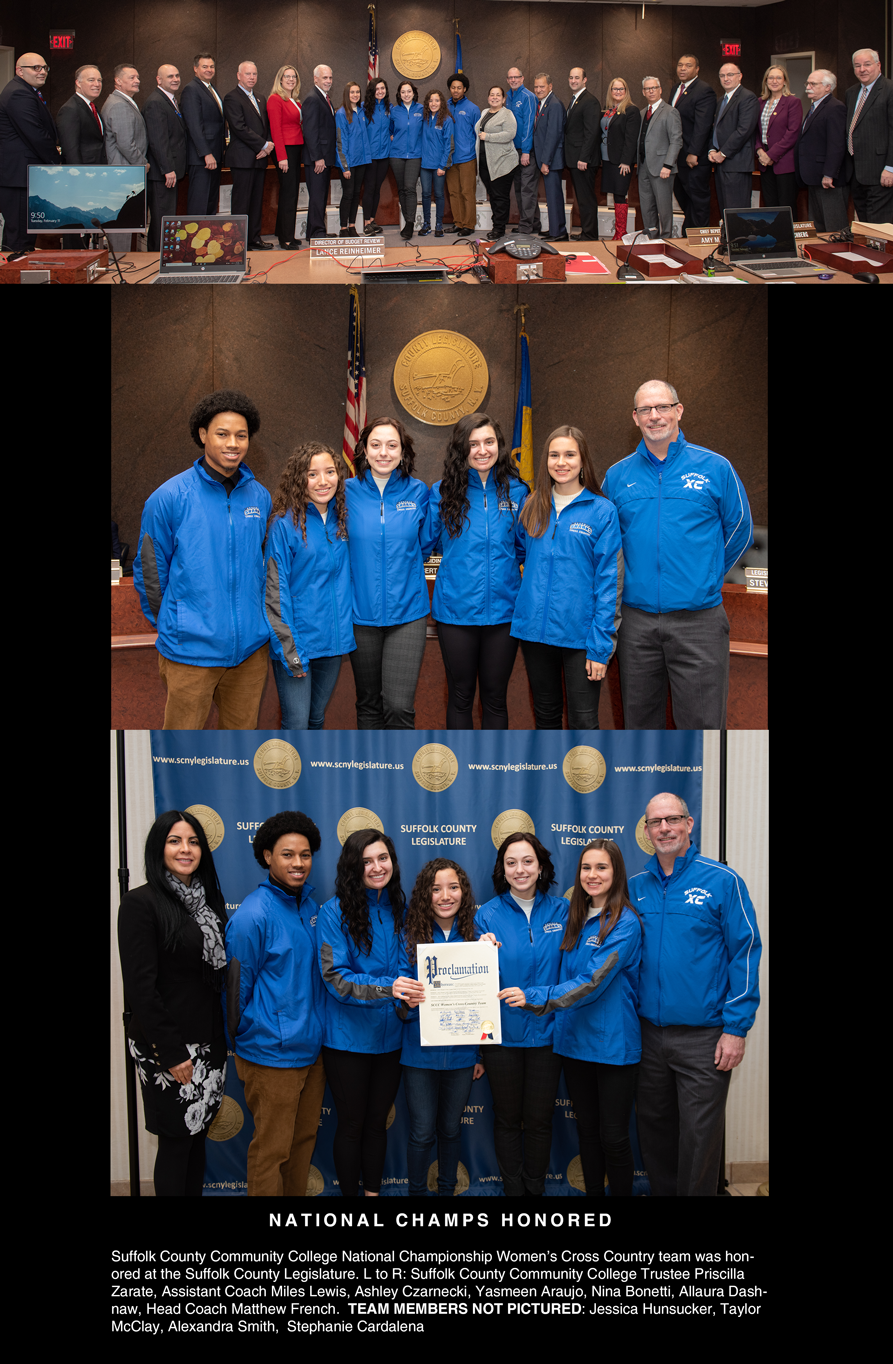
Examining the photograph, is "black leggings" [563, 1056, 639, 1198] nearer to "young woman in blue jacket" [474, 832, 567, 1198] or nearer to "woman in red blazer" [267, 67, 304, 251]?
"young woman in blue jacket" [474, 832, 567, 1198]

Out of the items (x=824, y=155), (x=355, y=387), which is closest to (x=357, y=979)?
(x=355, y=387)

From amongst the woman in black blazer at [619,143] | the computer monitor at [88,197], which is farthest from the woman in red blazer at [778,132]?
the computer monitor at [88,197]

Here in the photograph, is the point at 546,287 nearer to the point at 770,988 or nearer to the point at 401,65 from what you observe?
the point at 401,65

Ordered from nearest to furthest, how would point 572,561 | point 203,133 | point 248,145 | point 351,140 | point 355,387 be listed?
point 572,561 → point 355,387 → point 203,133 → point 248,145 → point 351,140

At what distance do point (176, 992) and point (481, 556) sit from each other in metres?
1.60

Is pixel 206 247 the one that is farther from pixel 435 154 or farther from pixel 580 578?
pixel 580 578

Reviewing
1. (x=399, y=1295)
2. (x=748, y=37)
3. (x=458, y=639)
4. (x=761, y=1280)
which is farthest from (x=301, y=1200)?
(x=748, y=37)

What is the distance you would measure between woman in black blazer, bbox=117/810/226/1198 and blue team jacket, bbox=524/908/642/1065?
96 centimetres

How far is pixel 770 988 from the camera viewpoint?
10.3ft

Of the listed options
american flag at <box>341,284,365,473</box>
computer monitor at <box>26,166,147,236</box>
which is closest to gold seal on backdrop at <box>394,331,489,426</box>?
american flag at <box>341,284,365,473</box>

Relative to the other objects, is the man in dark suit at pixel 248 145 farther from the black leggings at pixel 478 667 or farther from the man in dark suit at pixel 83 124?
the black leggings at pixel 478 667

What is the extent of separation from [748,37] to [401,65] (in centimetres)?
203

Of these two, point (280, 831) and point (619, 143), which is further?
point (619, 143)

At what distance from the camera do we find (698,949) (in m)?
3.01
